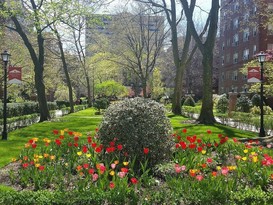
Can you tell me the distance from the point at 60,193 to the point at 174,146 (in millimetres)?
3010

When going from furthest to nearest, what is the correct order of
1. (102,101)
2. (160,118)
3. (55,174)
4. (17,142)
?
1. (102,101)
2. (17,142)
3. (160,118)
4. (55,174)

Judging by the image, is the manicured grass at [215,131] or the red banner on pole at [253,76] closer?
the manicured grass at [215,131]

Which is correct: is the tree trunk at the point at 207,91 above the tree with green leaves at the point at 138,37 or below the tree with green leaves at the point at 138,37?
below

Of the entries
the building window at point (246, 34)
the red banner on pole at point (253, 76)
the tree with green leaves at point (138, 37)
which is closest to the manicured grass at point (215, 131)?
the red banner on pole at point (253, 76)

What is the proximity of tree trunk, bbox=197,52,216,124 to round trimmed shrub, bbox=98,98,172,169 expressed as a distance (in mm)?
11450

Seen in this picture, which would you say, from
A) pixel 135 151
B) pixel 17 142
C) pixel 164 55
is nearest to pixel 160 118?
pixel 135 151

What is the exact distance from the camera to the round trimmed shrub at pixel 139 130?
6.39m

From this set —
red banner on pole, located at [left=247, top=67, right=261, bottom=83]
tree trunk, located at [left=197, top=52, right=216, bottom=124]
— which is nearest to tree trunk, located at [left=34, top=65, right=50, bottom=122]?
tree trunk, located at [left=197, top=52, right=216, bottom=124]

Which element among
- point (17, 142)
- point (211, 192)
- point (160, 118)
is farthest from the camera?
point (17, 142)

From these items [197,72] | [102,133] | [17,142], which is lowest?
[17,142]

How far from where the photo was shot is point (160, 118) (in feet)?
22.4

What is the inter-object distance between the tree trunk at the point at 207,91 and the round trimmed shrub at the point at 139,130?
37.6ft

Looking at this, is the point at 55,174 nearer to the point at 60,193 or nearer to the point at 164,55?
the point at 60,193

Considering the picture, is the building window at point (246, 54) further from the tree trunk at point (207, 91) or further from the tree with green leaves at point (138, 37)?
the tree trunk at point (207, 91)
